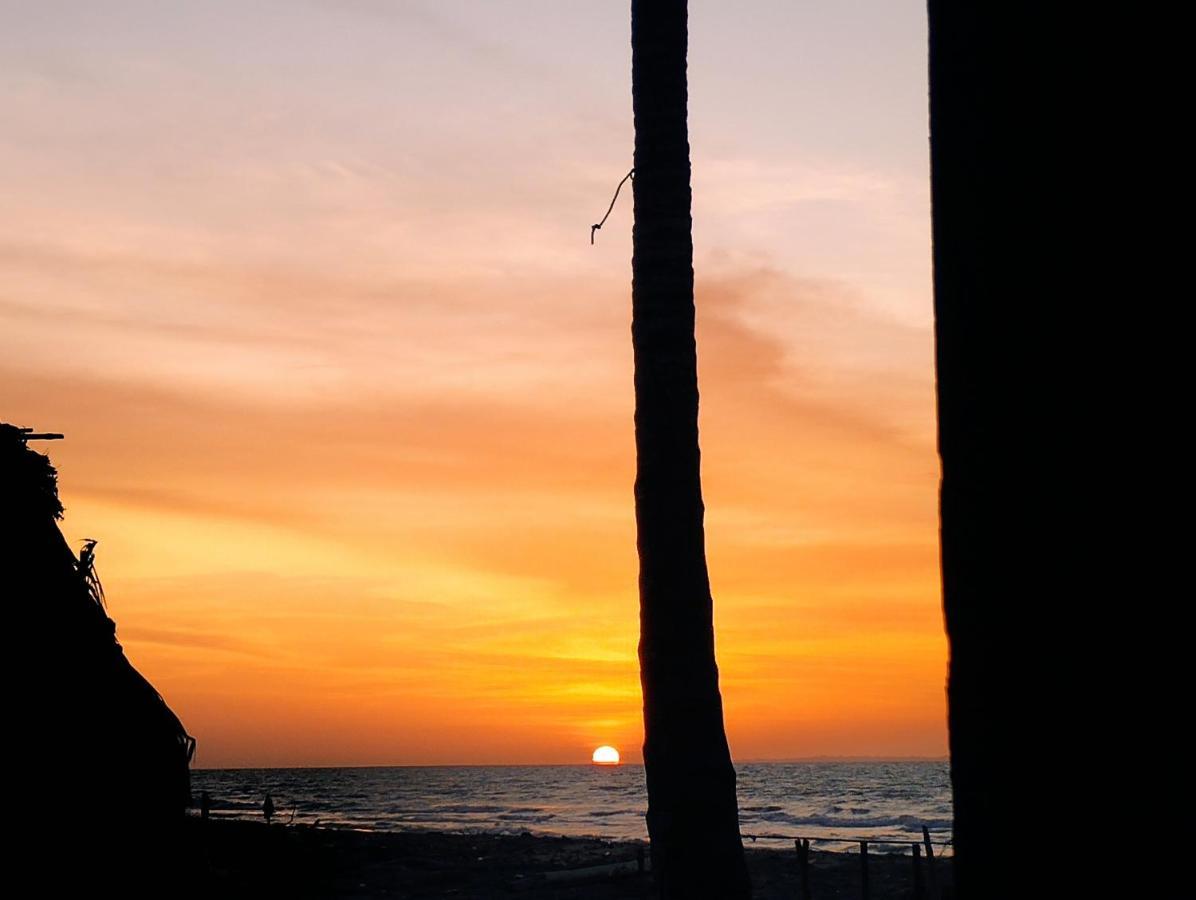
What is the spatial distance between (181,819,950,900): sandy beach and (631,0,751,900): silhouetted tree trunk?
11.9m

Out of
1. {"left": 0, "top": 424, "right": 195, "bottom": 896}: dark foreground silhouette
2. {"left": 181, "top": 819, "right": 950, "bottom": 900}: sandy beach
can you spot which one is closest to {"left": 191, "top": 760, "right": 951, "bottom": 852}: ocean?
{"left": 181, "top": 819, "right": 950, "bottom": 900}: sandy beach

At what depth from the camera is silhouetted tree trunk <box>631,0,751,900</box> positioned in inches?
291

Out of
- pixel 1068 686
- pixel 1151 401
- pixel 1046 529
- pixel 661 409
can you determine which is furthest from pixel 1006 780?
pixel 661 409

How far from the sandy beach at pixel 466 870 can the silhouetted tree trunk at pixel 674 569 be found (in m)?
11.9

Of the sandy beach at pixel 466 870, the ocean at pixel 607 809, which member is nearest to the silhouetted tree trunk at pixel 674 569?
the sandy beach at pixel 466 870

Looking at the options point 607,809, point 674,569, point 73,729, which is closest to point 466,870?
point 73,729

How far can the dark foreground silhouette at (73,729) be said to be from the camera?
29.7 ft

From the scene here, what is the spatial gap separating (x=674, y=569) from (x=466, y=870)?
814 inches

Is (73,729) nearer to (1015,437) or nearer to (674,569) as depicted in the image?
(674,569)

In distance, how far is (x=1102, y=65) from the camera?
44.8 inches

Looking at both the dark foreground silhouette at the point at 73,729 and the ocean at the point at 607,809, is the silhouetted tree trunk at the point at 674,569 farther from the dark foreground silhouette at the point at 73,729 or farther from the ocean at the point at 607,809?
the ocean at the point at 607,809

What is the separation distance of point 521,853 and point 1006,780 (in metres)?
A: 31.5

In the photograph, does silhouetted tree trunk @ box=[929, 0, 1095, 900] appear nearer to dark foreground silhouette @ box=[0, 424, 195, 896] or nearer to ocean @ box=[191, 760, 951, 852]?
dark foreground silhouette @ box=[0, 424, 195, 896]

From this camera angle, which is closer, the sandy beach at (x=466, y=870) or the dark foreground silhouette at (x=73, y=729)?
the dark foreground silhouette at (x=73, y=729)
